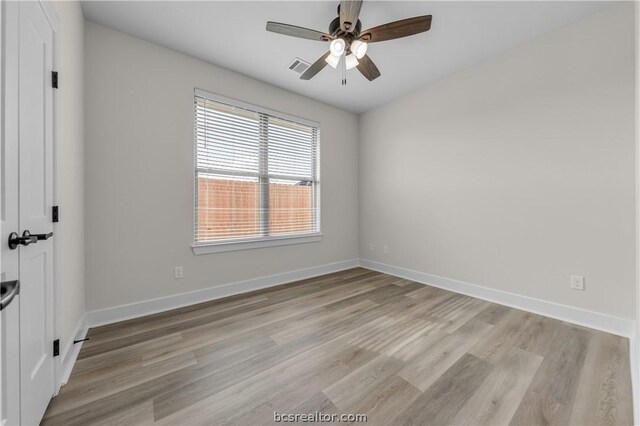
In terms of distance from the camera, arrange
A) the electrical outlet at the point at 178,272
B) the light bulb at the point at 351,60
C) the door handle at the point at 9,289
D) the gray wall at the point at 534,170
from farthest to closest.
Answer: the electrical outlet at the point at 178,272
the light bulb at the point at 351,60
the gray wall at the point at 534,170
the door handle at the point at 9,289

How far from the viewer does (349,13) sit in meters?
1.74

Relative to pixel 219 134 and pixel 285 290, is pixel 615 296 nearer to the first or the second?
pixel 285 290

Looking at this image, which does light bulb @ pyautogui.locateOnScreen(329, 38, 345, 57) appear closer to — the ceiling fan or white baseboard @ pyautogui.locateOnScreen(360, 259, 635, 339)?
the ceiling fan

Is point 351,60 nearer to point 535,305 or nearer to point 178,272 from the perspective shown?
point 178,272

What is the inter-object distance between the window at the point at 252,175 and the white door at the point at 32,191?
1453 millimetres

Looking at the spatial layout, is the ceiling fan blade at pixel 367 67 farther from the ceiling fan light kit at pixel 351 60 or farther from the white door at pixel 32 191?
the white door at pixel 32 191

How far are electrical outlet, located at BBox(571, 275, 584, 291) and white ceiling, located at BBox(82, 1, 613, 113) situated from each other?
232cm

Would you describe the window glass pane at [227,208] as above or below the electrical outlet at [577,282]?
above

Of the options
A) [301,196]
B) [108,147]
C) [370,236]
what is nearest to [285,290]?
[301,196]

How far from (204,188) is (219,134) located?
666mm

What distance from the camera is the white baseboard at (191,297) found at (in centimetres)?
224

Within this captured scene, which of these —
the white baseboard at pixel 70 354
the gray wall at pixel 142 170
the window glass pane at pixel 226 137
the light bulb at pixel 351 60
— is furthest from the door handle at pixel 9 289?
the light bulb at pixel 351 60

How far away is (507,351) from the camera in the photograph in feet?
5.96

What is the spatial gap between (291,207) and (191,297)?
1.69m
